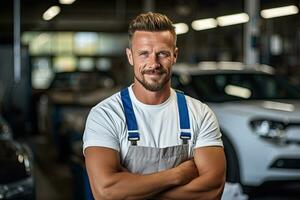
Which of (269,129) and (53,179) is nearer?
(269,129)

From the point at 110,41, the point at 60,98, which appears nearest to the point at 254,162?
the point at 60,98

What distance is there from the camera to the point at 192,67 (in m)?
8.87

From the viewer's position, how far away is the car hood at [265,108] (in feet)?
24.2

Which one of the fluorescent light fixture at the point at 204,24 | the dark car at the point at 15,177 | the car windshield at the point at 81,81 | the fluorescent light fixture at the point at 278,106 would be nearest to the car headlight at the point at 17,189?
the dark car at the point at 15,177

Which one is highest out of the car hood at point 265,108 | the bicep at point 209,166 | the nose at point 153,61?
the nose at point 153,61

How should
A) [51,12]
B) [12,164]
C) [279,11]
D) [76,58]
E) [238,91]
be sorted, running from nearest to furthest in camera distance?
[12,164] < [238,91] < [279,11] < [51,12] < [76,58]

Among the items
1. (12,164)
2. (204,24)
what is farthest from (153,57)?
(204,24)

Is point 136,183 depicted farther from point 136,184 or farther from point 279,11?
point 279,11

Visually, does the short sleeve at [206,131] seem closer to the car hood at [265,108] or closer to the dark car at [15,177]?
the dark car at [15,177]

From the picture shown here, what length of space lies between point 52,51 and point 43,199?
12.5 meters

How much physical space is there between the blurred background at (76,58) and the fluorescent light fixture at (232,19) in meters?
0.03

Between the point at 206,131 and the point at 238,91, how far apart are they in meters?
5.65

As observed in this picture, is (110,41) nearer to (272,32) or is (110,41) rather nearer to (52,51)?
(52,51)

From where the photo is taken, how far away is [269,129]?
7352 mm
